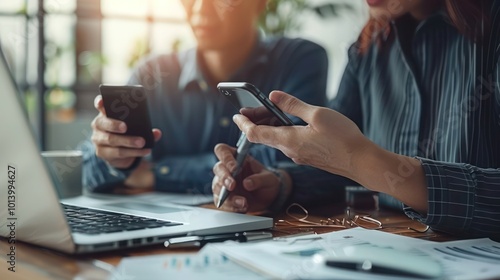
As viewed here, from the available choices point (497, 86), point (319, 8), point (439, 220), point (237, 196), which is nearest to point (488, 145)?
point (497, 86)

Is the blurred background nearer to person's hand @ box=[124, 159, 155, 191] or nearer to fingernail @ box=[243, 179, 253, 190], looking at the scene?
person's hand @ box=[124, 159, 155, 191]

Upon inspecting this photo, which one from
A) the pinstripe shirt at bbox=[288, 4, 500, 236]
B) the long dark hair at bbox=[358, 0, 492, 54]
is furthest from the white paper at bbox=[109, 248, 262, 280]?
the long dark hair at bbox=[358, 0, 492, 54]

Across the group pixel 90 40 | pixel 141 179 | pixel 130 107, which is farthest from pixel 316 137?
pixel 90 40

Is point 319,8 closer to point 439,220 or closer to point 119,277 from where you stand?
point 439,220

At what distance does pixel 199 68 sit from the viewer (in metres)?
1.77

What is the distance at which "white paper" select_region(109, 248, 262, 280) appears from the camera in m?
0.59

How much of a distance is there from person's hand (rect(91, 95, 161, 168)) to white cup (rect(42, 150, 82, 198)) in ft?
0.17

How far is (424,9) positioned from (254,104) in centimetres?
57

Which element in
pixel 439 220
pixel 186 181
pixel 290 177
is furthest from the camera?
pixel 186 181

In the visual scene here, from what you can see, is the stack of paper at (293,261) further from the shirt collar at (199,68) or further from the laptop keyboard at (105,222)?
the shirt collar at (199,68)

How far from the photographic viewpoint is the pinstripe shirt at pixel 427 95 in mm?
1145

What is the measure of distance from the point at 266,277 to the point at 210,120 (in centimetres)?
117

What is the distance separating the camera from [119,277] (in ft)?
1.95

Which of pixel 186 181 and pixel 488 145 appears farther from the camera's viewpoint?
pixel 186 181
